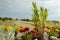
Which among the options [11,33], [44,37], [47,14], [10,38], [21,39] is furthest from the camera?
[47,14]

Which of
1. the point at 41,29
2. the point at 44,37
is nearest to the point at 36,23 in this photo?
the point at 41,29

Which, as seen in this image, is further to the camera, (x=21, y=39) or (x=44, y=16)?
(x=44, y=16)

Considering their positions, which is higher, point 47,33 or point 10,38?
point 10,38

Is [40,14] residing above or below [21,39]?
above

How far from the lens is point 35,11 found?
9070 mm

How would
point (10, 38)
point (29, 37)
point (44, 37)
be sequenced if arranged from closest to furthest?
1. point (10, 38)
2. point (29, 37)
3. point (44, 37)

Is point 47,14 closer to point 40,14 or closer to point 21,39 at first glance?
point 40,14

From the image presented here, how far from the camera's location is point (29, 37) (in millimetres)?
6828

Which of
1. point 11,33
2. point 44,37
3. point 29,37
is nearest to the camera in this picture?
point 11,33

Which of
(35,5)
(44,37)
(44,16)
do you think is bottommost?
(44,37)

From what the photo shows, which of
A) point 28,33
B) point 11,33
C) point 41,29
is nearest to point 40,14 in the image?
point 41,29

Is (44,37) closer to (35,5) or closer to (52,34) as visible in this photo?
(52,34)

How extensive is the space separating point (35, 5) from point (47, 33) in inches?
59.2

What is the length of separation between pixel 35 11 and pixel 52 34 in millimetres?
1429
